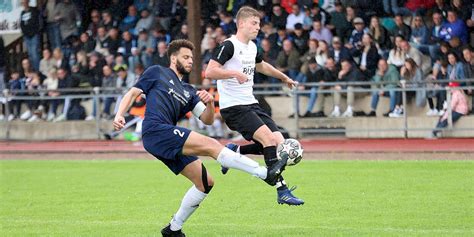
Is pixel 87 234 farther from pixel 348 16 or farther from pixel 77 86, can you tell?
pixel 77 86

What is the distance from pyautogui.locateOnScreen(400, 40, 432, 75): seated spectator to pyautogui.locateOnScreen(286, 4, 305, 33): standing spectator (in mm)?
2685

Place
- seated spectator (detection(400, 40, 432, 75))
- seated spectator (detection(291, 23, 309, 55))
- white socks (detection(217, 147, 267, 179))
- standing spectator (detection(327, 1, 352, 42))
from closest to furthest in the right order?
white socks (detection(217, 147, 267, 179)), seated spectator (detection(400, 40, 432, 75)), standing spectator (detection(327, 1, 352, 42)), seated spectator (detection(291, 23, 309, 55))

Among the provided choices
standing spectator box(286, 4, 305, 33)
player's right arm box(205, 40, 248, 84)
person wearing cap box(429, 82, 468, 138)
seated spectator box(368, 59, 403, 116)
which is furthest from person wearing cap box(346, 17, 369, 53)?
player's right arm box(205, 40, 248, 84)

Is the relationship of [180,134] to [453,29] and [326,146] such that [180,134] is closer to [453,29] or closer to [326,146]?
[326,146]

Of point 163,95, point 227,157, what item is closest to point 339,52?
point 163,95

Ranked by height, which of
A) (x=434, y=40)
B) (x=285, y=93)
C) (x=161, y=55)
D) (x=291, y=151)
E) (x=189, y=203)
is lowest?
(x=285, y=93)

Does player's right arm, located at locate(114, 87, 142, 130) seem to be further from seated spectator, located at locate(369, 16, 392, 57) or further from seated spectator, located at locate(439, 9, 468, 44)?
seated spectator, located at locate(369, 16, 392, 57)

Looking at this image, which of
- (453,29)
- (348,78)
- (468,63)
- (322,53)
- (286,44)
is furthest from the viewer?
(286,44)

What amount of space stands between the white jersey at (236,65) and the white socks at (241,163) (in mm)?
2174

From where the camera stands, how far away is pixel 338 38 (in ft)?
71.1

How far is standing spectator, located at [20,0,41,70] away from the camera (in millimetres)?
26156

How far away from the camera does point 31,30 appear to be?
2631 centimetres

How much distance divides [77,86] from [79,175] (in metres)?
7.61

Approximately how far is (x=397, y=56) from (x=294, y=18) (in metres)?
2.70
